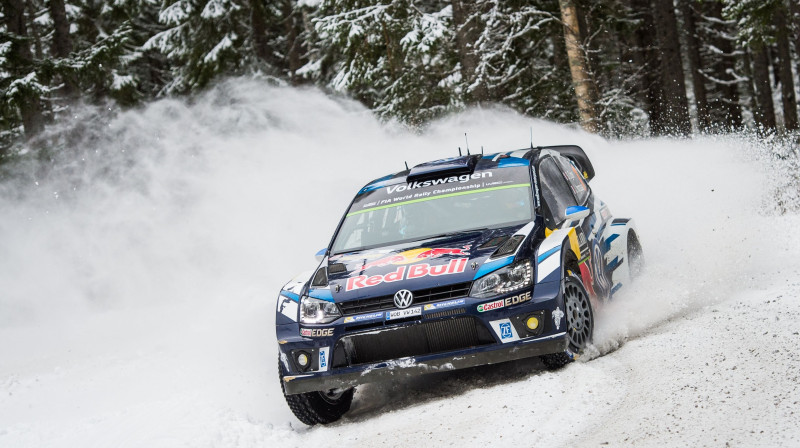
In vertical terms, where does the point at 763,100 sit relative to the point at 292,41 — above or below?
below

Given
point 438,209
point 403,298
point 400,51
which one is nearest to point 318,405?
point 403,298

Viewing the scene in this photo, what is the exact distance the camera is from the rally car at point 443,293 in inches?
233

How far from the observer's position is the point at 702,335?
632 centimetres

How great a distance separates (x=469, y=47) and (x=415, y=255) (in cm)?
1367

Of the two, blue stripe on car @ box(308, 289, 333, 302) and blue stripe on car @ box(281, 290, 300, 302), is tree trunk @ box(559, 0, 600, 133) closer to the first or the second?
blue stripe on car @ box(281, 290, 300, 302)

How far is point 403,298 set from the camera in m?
5.98

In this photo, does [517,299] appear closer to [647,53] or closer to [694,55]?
[647,53]

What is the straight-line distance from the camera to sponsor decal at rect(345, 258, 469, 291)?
605cm

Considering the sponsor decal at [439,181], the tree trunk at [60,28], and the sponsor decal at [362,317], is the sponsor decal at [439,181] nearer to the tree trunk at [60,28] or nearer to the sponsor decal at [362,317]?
the sponsor decal at [362,317]

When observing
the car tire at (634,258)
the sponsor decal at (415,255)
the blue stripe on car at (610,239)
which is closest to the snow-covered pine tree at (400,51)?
the car tire at (634,258)

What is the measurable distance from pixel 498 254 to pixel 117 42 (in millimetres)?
16135

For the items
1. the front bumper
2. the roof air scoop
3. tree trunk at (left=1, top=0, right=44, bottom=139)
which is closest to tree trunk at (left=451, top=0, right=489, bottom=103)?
tree trunk at (left=1, top=0, right=44, bottom=139)

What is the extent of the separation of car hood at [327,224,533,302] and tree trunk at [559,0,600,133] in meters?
11.7

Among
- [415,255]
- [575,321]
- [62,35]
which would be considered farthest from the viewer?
[62,35]
